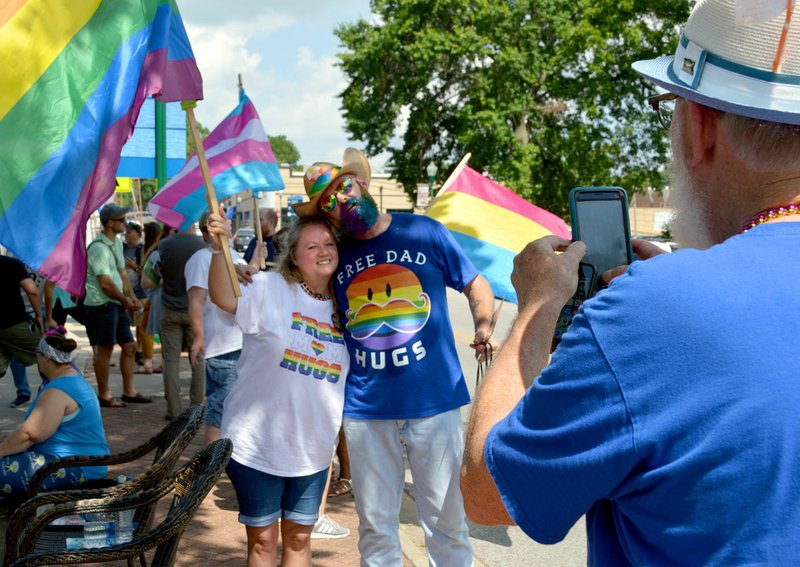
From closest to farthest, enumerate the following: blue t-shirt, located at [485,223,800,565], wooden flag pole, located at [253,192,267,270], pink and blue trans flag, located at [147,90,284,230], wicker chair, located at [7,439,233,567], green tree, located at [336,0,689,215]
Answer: blue t-shirt, located at [485,223,800,565] < wicker chair, located at [7,439,233,567] < wooden flag pole, located at [253,192,267,270] < pink and blue trans flag, located at [147,90,284,230] < green tree, located at [336,0,689,215]

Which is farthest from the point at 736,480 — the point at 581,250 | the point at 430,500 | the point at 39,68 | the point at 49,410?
the point at 49,410

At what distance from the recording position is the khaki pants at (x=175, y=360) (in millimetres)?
8289

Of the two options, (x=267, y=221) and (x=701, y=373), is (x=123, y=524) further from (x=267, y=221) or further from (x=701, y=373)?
(x=267, y=221)

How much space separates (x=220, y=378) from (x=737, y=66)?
221 inches

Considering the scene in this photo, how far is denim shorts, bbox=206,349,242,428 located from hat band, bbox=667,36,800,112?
17.8ft

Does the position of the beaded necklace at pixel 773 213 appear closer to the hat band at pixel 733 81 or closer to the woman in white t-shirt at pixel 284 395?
the hat band at pixel 733 81

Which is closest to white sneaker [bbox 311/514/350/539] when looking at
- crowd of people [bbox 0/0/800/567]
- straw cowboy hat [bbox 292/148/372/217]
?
straw cowboy hat [bbox 292/148/372/217]

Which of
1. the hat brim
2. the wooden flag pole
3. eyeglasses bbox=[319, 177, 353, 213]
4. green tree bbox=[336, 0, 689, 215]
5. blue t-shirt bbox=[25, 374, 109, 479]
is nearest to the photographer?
the hat brim

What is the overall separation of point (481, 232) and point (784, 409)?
17.7ft

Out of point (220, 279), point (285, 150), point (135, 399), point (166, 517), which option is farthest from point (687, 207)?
point (285, 150)

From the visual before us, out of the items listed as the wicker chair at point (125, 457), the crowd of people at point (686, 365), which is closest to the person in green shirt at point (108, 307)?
the wicker chair at point (125, 457)

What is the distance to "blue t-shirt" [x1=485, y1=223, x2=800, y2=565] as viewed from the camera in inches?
45.9

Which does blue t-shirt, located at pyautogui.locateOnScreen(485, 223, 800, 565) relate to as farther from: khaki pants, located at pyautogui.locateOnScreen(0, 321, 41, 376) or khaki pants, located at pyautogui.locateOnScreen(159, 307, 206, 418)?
khaki pants, located at pyautogui.locateOnScreen(0, 321, 41, 376)

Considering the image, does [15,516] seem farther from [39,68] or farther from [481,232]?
[481,232]
